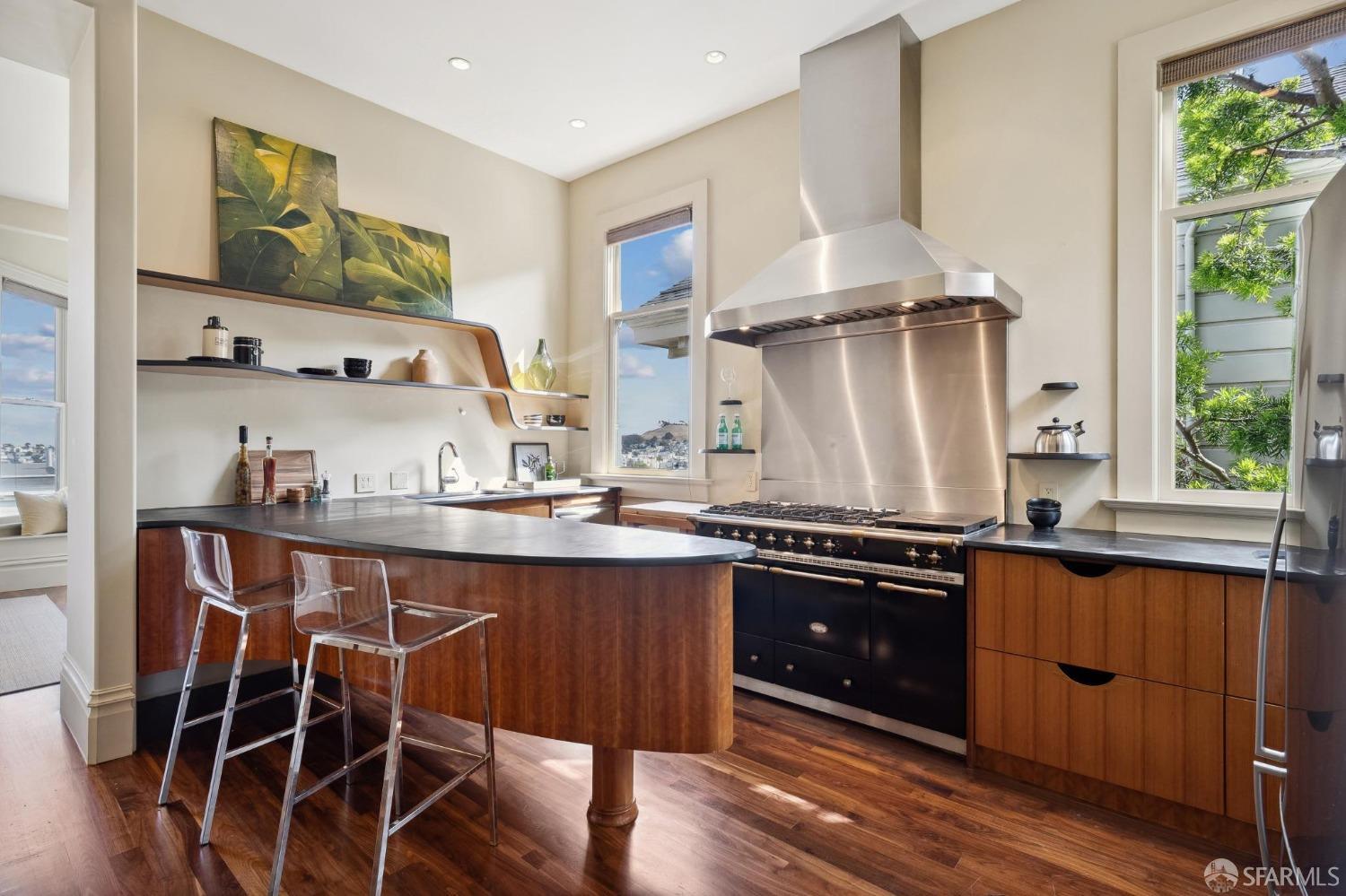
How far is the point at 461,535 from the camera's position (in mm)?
2061

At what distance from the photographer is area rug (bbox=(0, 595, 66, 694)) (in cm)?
321

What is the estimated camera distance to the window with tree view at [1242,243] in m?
2.34

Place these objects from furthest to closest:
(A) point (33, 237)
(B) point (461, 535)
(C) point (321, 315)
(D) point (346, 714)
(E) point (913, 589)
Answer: (A) point (33, 237) → (C) point (321, 315) → (E) point (913, 589) → (D) point (346, 714) → (B) point (461, 535)

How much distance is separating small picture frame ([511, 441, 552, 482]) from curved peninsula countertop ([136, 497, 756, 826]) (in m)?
2.19

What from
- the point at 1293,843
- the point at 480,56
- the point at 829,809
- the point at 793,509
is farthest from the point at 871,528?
the point at 480,56

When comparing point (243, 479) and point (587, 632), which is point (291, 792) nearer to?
point (587, 632)

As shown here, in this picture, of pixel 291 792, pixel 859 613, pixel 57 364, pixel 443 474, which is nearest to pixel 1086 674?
pixel 859 613

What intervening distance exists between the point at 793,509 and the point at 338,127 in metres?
3.22

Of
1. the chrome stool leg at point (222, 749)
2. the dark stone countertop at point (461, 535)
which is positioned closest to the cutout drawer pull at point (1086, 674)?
the dark stone countertop at point (461, 535)

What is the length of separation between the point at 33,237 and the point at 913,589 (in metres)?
7.21

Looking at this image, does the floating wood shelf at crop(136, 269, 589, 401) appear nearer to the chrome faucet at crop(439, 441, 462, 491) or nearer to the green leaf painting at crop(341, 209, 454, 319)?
the green leaf painting at crop(341, 209, 454, 319)

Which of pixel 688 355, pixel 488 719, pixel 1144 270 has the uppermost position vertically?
pixel 1144 270

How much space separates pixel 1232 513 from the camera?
238 centimetres

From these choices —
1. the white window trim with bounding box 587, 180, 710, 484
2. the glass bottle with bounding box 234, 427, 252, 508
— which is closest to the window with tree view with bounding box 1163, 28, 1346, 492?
the white window trim with bounding box 587, 180, 710, 484
